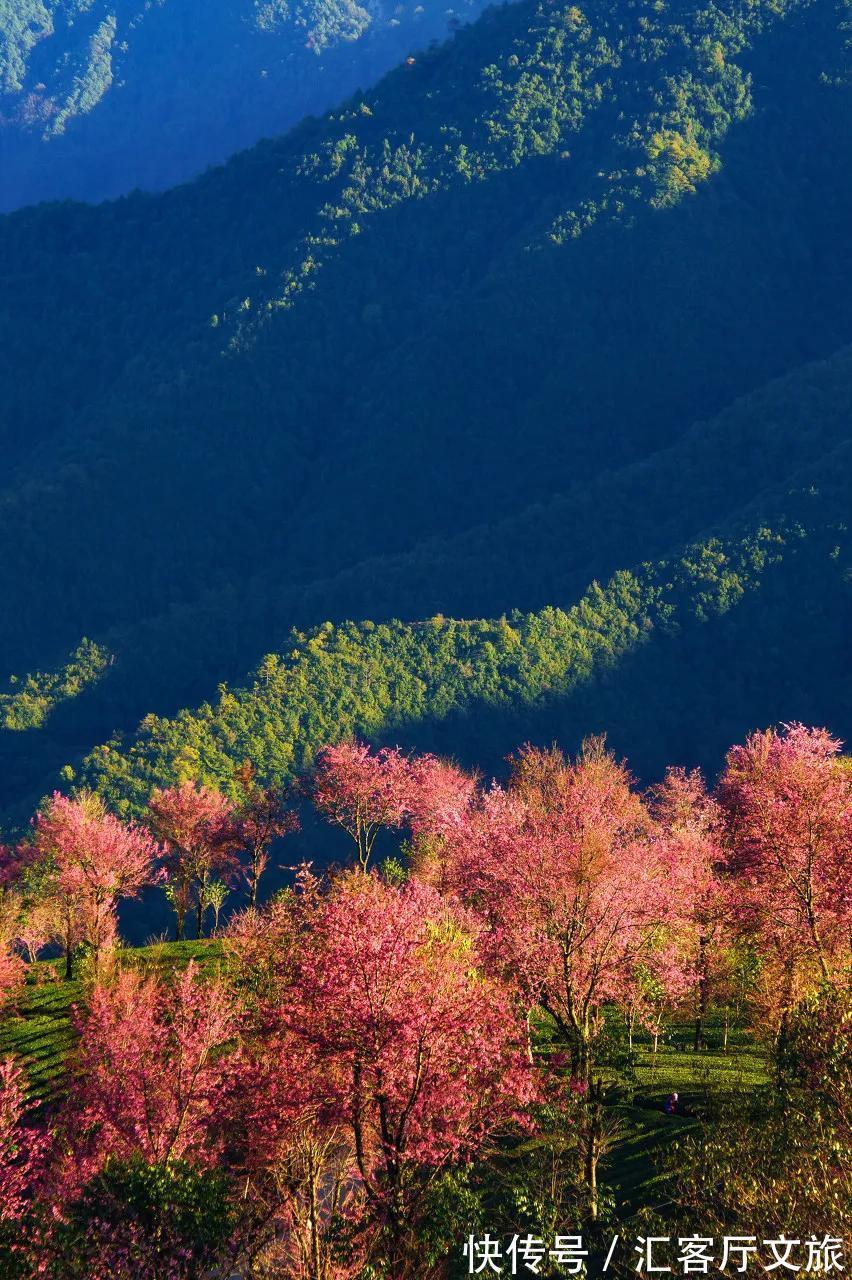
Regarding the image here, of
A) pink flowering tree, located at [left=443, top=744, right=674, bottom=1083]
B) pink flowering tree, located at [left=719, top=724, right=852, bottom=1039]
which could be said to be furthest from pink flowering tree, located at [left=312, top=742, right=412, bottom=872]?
pink flowering tree, located at [left=719, top=724, right=852, bottom=1039]

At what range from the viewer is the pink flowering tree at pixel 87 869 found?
2645 inches

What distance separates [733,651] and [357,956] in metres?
149

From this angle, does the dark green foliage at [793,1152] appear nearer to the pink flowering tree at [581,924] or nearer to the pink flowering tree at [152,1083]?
the pink flowering tree at [581,924]

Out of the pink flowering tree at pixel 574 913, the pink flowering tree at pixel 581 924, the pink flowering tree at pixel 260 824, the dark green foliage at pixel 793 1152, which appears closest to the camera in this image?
the dark green foliage at pixel 793 1152

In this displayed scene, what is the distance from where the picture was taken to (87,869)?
68875 mm

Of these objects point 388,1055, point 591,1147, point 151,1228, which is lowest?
point 151,1228

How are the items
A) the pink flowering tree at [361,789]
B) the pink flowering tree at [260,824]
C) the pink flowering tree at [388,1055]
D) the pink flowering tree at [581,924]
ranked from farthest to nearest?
the pink flowering tree at [260,824] < the pink flowering tree at [361,789] < the pink flowering tree at [581,924] < the pink flowering tree at [388,1055]

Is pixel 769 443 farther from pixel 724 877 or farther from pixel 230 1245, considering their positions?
pixel 230 1245

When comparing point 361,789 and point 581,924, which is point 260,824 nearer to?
point 361,789

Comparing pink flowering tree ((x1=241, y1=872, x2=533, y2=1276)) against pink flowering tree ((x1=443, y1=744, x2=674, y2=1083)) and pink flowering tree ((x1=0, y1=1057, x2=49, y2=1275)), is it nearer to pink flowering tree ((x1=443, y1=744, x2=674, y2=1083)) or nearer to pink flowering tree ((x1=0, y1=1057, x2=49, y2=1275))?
pink flowering tree ((x1=443, y1=744, x2=674, y2=1083))

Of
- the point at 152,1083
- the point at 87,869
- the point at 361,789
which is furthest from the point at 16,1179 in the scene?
the point at 361,789

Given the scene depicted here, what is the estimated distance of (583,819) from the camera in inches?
1606

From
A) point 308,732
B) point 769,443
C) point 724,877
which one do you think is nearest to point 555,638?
point 308,732

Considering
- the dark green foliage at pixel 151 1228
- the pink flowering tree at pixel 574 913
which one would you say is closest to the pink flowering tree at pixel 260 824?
the pink flowering tree at pixel 574 913
